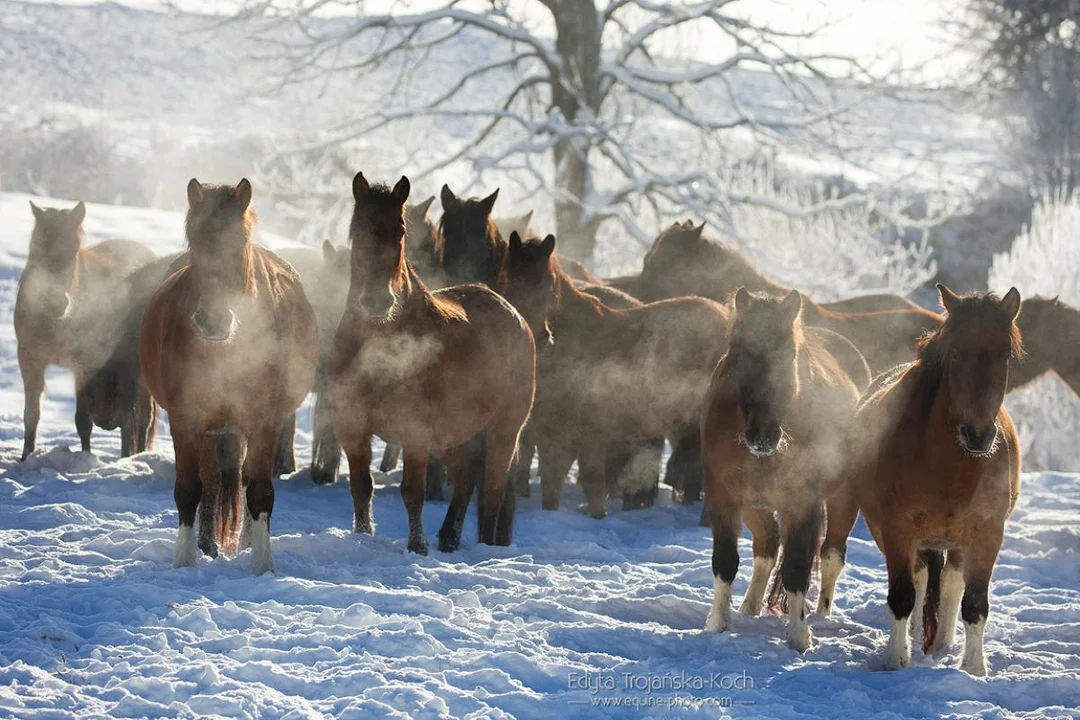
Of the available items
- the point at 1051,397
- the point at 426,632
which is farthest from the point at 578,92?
the point at 426,632

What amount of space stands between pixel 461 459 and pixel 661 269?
4.07 meters

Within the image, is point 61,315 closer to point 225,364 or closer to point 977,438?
point 225,364

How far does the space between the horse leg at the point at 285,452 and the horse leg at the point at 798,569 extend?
15.4 feet

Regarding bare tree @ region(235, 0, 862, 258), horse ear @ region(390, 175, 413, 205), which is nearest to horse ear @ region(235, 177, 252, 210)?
horse ear @ region(390, 175, 413, 205)

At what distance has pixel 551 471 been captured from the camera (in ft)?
28.3

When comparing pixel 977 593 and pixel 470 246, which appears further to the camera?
pixel 470 246

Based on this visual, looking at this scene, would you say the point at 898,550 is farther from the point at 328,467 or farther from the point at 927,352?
the point at 328,467

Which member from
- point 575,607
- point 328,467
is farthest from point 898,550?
point 328,467

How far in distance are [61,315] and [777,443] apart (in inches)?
224

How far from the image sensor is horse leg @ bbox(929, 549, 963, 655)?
5.35 meters

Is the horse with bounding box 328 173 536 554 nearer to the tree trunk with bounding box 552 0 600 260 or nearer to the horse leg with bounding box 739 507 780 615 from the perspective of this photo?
the horse leg with bounding box 739 507 780 615

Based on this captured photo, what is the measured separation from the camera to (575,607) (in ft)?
18.8

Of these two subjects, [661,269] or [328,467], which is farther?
[661,269]

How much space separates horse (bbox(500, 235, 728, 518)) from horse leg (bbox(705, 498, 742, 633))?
300 cm
